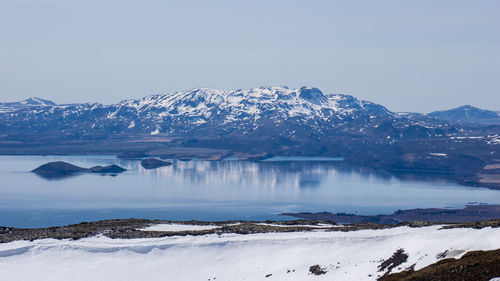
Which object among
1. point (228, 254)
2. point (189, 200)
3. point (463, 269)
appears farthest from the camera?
point (189, 200)

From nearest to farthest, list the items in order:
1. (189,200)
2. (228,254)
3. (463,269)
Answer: (463,269) → (228,254) → (189,200)

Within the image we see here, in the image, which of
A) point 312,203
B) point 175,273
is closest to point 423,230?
point 175,273

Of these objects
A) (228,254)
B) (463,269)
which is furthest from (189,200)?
(463,269)

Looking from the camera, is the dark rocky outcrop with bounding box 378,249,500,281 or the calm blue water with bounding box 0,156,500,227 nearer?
the dark rocky outcrop with bounding box 378,249,500,281

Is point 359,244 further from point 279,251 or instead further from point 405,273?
point 405,273

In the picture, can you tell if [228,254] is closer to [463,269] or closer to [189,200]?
[463,269]

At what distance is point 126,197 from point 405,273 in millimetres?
139587

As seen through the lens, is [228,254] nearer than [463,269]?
No

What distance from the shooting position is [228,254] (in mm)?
38562

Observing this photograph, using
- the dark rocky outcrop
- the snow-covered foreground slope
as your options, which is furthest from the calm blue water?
the dark rocky outcrop

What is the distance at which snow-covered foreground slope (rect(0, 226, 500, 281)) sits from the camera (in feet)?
108

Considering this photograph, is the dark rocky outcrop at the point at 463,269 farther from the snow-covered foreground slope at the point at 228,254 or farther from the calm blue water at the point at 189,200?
the calm blue water at the point at 189,200

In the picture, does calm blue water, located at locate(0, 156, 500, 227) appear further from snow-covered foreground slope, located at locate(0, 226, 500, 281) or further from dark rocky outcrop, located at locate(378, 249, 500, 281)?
dark rocky outcrop, located at locate(378, 249, 500, 281)

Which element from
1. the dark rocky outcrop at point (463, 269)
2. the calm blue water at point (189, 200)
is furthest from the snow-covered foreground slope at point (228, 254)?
the calm blue water at point (189, 200)
